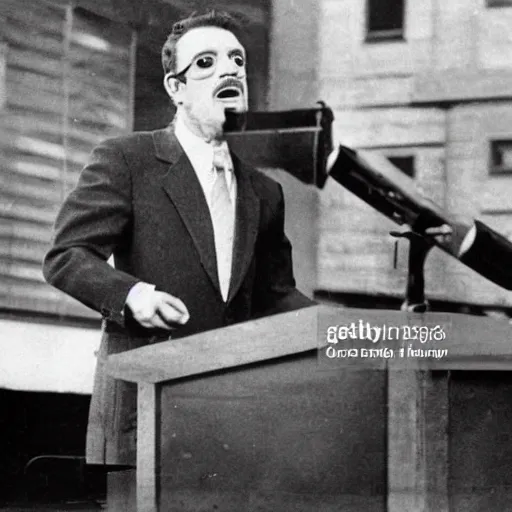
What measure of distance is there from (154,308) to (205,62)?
0.90 metres

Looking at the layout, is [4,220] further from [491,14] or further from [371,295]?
[491,14]

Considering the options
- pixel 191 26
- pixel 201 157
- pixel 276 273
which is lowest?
pixel 276 273

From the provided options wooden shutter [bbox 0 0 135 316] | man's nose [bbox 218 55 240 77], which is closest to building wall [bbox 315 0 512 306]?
man's nose [bbox 218 55 240 77]

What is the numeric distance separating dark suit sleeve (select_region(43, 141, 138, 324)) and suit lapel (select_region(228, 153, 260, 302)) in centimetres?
37

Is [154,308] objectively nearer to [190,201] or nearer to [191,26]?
[190,201]

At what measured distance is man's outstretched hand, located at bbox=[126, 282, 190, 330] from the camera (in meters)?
3.92

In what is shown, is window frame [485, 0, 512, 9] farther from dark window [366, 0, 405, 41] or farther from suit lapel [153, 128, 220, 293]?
suit lapel [153, 128, 220, 293]

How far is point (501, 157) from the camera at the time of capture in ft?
15.1

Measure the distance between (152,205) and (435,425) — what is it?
1.28 meters

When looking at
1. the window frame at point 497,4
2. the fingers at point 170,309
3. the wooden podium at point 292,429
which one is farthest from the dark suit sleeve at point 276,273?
the window frame at point 497,4

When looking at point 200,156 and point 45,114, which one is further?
point 45,114

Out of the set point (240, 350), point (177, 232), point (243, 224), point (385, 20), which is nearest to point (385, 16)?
point (385, 20)

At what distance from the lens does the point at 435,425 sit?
338 centimetres

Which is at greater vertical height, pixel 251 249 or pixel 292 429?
pixel 251 249
